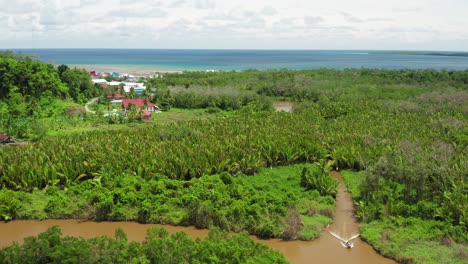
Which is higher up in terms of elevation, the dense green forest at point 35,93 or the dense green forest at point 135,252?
the dense green forest at point 35,93

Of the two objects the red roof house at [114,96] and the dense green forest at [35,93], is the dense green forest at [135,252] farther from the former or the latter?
the red roof house at [114,96]

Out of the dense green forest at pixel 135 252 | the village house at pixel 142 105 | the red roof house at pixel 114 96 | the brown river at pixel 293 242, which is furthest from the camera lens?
the red roof house at pixel 114 96

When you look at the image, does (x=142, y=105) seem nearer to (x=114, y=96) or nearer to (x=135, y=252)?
(x=114, y=96)

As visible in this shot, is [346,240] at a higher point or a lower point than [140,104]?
lower

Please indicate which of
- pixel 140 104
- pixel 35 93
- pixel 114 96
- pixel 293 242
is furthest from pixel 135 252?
pixel 114 96

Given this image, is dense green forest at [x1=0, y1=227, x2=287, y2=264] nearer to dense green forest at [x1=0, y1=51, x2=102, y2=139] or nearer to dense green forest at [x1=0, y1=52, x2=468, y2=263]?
dense green forest at [x1=0, y1=52, x2=468, y2=263]

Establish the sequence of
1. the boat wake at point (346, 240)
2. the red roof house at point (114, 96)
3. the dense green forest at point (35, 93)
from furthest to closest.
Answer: the red roof house at point (114, 96)
the dense green forest at point (35, 93)
the boat wake at point (346, 240)

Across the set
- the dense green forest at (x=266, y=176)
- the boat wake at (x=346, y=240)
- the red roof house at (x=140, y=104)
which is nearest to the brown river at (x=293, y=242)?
the boat wake at (x=346, y=240)

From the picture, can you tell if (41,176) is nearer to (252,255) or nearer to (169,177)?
(169,177)
